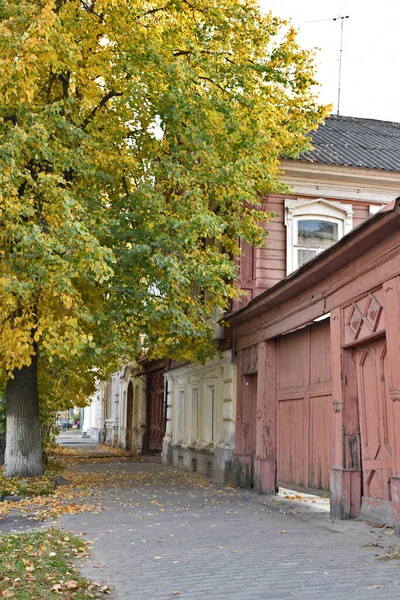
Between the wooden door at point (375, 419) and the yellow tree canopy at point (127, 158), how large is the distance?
4.35 m

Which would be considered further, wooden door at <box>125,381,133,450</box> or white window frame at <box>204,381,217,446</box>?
wooden door at <box>125,381,133,450</box>

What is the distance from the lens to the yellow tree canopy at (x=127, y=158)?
10844mm

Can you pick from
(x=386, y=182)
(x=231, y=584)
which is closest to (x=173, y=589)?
(x=231, y=584)

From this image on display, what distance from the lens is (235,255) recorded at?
53.7 ft

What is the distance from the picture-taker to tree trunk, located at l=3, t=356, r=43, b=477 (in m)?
13.8

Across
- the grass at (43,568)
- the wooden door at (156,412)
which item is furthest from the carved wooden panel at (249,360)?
the wooden door at (156,412)

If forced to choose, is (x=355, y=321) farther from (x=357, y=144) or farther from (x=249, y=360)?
(x=357, y=144)

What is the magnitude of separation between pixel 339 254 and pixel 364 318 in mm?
922

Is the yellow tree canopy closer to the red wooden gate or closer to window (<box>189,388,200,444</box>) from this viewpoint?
the red wooden gate

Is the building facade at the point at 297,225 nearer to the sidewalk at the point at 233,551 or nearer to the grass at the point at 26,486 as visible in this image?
the sidewalk at the point at 233,551

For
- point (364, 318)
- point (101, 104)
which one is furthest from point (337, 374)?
point (101, 104)

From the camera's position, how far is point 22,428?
1384cm

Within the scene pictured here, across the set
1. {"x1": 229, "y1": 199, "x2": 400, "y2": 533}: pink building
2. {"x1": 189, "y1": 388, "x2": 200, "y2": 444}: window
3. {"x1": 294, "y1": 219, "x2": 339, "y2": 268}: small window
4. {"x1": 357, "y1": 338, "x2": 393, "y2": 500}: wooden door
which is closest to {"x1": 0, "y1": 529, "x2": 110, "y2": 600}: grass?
{"x1": 229, "y1": 199, "x2": 400, "y2": 533}: pink building

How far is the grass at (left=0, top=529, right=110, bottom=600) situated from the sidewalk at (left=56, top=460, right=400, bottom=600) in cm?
22
